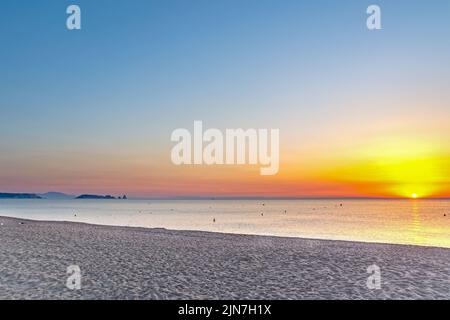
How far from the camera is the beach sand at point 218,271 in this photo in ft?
47.8

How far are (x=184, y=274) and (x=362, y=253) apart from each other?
1334cm

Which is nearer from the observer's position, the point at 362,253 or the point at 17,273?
the point at 17,273

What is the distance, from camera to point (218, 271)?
18828 millimetres

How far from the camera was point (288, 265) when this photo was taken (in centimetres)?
2058

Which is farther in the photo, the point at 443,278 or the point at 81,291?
the point at 443,278

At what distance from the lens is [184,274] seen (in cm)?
1806

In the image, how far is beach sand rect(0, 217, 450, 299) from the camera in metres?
14.6
